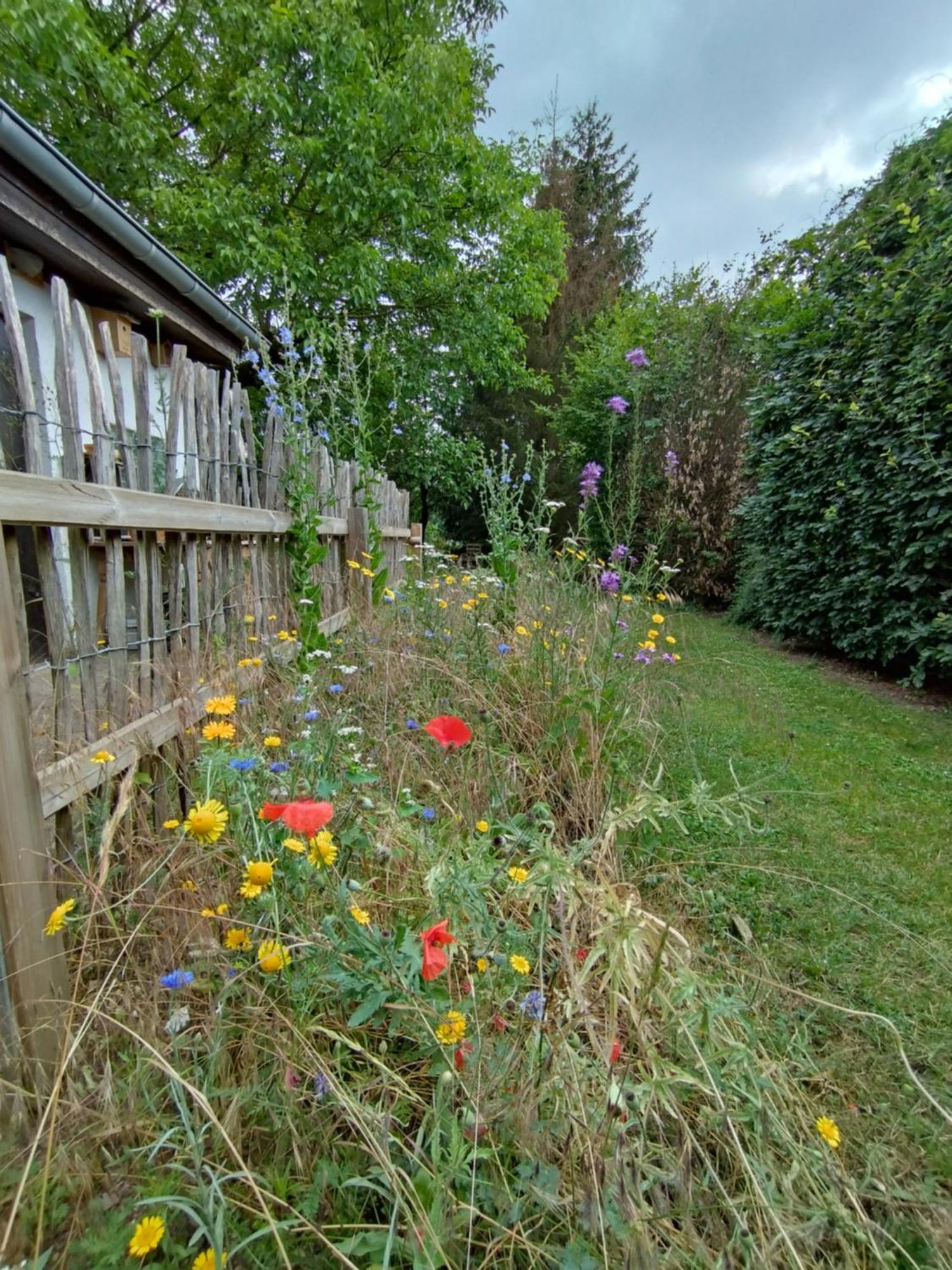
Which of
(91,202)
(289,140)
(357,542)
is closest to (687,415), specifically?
(289,140)

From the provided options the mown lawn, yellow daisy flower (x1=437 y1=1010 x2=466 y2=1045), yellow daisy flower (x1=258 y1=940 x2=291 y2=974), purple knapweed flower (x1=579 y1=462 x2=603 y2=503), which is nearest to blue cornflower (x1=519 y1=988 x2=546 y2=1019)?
yellow daisy flower (x1=437 y1=1010 x2=466 y2=1045)

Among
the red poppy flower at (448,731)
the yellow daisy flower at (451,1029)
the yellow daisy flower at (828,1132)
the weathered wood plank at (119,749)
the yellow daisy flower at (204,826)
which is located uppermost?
the red poppy flower at (448,731)

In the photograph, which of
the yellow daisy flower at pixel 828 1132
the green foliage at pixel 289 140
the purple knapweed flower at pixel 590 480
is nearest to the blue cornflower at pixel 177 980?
the yellow daisy flower at pixel 828 1132

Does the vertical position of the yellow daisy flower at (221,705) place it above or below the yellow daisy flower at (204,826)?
above

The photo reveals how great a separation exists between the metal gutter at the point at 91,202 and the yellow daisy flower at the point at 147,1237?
3.26 m

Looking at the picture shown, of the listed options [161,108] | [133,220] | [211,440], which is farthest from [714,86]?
[211,440]

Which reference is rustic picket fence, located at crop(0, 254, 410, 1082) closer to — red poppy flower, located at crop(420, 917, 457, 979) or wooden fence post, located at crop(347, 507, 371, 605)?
red poppy flower, located at crop(420, 917, 457, 979)

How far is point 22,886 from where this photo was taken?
1010mm

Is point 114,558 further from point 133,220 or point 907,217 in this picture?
point 907,217

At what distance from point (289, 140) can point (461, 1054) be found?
25.0ft

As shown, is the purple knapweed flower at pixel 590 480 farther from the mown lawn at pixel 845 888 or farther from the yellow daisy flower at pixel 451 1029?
the yellow daisy flower at pixel 451 1029

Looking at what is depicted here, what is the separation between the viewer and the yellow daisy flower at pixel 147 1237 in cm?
62

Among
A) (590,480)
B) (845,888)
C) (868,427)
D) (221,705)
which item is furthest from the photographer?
(868,427)

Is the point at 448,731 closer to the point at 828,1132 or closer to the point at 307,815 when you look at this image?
the point at 307,815
